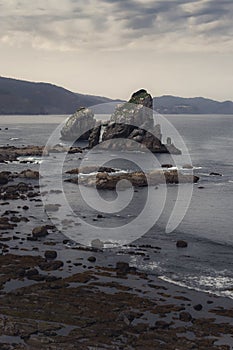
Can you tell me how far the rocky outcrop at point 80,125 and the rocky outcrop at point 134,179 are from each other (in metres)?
87.2

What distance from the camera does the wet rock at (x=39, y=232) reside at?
59469mm

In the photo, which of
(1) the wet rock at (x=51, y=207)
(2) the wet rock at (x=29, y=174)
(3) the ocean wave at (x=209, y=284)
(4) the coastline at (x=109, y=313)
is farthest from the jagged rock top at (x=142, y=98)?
(3) the ocean wave at (x=209, y=284)

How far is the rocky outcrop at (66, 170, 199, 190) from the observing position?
92.6 m

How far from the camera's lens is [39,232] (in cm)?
5966

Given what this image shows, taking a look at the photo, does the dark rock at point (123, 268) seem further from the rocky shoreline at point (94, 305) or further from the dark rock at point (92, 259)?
the dark rock at point (92, 259)

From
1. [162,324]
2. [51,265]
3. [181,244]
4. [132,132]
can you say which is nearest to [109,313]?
[162,324]

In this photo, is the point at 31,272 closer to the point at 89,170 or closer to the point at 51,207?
the point at 51,207

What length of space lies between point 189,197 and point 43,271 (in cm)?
4189

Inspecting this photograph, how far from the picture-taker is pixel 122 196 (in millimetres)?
84500

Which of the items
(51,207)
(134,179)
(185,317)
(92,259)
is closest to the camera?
(185,317)

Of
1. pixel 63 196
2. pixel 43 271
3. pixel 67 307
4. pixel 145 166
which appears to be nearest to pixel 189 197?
pixel 63 196

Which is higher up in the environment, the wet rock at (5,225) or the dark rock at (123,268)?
the wet rock at (5,225)

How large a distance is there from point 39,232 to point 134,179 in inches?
1580

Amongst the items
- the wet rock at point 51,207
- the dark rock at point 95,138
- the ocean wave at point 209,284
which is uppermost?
the dark rock at point 95,138
